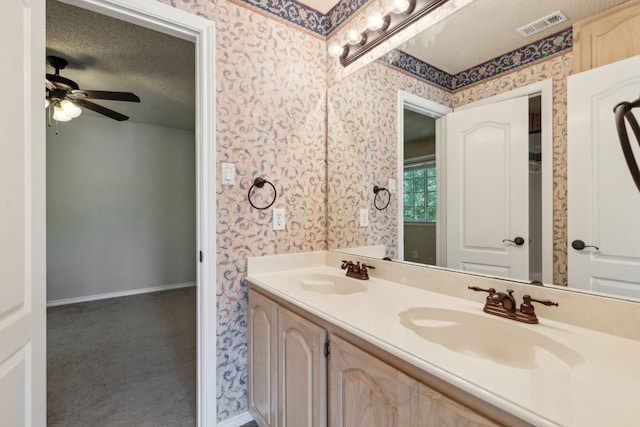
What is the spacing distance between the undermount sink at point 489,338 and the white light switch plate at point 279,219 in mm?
950

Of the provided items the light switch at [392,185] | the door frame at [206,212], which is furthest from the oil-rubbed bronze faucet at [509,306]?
the door frame at [206,212]

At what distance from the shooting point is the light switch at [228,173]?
1.54m

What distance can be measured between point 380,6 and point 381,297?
1.59 m

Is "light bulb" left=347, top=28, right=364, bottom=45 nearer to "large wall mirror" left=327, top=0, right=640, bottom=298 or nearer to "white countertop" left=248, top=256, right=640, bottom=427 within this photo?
"large wall mirror" left=327, top=0, right=640, bottom=298

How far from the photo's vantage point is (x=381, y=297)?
4.02 ft

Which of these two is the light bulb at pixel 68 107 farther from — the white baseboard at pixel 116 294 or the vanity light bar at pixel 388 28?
the white baseboard at pixel 116 294

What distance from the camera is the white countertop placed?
515 mm

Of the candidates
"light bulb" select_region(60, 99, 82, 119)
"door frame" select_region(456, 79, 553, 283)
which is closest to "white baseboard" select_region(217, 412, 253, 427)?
"door frame" select_region(456, 79, 553, 283)

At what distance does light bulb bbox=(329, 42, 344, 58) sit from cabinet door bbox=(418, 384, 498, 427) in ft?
6.09

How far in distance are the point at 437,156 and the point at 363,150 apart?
0.54m

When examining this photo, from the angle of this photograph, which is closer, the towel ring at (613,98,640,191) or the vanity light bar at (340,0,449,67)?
the towel ring at (613,98,640,191)

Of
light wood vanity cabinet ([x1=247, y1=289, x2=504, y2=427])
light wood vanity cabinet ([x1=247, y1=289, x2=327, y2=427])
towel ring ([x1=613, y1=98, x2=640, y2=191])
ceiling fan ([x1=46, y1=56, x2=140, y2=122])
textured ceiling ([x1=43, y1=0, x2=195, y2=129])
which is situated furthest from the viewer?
ceiling fan ([x1=46, y1=56, x2=140, y2=122])

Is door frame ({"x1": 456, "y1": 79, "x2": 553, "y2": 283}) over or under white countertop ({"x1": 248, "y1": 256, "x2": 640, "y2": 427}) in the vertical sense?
over

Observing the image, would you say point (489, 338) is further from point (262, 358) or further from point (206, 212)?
point (206, 212)
